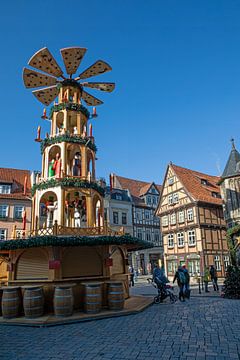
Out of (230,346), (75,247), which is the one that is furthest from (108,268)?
(230,346)

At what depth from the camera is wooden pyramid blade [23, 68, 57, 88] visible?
48.1 feet

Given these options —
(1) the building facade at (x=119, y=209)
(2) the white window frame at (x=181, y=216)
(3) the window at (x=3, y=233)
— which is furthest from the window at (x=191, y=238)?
(3) the window at (x=3, y=233)

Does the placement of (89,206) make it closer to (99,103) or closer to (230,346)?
(99,103)

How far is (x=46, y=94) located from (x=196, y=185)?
70.7 feet

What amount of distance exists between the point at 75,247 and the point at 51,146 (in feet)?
18.2

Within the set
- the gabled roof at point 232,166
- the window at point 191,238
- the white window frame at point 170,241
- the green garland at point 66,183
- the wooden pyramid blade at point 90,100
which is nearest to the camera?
the green garland at point 66,183

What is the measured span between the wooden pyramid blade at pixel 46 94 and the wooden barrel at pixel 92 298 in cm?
1102

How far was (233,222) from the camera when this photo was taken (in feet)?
81.4

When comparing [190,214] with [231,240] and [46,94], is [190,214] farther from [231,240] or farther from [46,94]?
[46,94]

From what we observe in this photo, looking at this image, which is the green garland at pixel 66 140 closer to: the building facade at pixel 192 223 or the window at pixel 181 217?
the building facade at pixel 192 223

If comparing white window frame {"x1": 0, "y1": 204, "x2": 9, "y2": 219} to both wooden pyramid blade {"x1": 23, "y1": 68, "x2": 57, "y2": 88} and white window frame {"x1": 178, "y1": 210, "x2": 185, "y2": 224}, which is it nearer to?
white window frame {"x1": 178, "y1": 210, "x2": 185, "y2": 224}

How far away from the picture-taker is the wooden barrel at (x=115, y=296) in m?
10.9

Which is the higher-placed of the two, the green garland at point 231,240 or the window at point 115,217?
the window at point 115,217

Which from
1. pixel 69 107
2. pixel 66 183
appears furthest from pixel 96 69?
pixel 66 183
